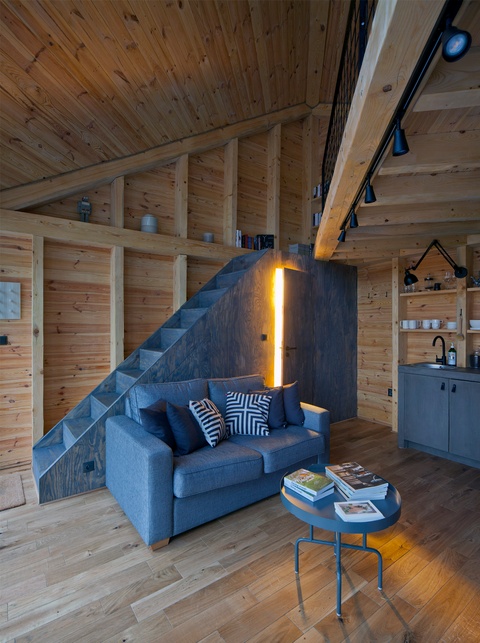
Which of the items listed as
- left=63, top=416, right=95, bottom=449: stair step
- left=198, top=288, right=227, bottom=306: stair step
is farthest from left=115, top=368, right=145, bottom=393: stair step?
left=198, top=288, right=227, bottom=306: stair step

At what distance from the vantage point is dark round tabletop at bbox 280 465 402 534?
5.53 feet

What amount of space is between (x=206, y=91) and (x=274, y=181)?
176 centimetres

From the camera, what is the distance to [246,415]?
3.04m

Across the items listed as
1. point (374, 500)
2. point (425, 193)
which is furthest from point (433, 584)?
point (425, 193)

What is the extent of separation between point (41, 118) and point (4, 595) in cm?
340

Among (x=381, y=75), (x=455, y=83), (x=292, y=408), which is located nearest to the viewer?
(x=381, y=75)

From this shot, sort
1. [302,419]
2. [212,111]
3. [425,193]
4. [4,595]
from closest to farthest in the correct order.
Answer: [4,595] < [425,193] < [302,419] < [212,111]

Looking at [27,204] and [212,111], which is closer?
[27,204]

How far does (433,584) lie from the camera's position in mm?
1938

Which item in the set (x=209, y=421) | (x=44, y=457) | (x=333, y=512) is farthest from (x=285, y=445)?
(x=44, y=457)

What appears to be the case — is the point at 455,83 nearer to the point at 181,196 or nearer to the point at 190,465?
the point at 190,465

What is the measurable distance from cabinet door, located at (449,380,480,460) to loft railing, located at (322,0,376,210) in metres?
2.58

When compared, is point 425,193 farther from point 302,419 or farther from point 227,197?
point 227,197

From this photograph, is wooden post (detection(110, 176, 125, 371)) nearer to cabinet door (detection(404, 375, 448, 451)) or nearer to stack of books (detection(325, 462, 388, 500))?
stack of books (detection(325, 462, 388, 500))
